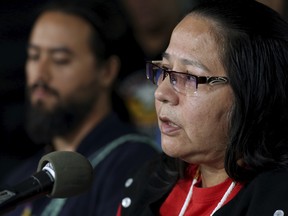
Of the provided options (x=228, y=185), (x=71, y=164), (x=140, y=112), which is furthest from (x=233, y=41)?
(x=140, y=112)

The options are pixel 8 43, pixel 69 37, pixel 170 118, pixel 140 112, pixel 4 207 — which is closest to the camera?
pixel 4 207

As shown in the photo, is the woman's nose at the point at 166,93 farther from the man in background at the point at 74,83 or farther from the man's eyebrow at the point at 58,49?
the man's eyebrow at the point at 58,49

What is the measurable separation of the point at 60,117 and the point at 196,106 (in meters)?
1.21

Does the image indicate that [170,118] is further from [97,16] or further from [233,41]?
[97,16]

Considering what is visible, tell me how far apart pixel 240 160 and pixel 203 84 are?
20 cm

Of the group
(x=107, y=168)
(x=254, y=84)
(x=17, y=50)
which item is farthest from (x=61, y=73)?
(x=254, y=84)

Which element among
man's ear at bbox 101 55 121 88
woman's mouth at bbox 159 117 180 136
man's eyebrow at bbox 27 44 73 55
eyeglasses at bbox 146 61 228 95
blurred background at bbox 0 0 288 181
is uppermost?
eyeglasses at bbox 146 61 228 95

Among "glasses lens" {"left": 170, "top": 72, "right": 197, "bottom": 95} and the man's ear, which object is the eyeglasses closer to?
"glasses lens" {"left": 170, "top": 72, "right": 197, "bottom": 95}

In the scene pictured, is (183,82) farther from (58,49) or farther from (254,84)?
(58,49)

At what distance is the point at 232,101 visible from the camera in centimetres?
178

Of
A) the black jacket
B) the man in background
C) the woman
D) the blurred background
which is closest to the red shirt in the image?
the woman

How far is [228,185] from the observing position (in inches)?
72.2

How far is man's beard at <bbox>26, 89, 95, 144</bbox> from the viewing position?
2.89 m

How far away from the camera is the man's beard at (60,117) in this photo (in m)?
2.89
